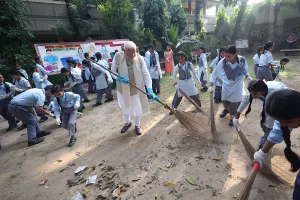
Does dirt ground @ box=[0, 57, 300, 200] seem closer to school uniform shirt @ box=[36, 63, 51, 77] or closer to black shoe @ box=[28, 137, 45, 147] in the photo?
black shoe @ box=[28, 137, 45, 147]

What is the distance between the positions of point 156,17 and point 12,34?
28.4 ft

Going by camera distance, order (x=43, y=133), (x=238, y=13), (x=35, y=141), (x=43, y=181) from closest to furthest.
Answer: (x=43, y=181)
(x=35, y=141)
(x=43, y=133)
(x=238, y=13)

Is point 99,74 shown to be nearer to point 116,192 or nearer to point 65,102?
point 65,102

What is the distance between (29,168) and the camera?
3324 mm

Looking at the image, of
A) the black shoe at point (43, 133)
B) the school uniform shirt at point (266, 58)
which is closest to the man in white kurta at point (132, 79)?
the black shoe at point (43, 133)

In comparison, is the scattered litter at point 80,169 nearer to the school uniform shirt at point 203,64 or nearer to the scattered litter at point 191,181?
the scattered litter at point 191,181

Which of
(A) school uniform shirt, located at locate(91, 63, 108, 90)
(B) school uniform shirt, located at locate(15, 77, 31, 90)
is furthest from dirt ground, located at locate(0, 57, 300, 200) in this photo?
(A) school uniform shirt, located at locate(91, 63, 108, 90)

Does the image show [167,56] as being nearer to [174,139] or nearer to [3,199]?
[174,139]

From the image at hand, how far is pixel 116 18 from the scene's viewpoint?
1037cm

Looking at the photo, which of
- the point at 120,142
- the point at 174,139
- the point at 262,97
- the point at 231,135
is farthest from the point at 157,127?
the point at 262,97

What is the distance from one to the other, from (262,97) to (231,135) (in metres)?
1.42

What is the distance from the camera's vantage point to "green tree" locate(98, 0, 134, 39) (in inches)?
396

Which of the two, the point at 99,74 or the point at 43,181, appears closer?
the point at 43,181

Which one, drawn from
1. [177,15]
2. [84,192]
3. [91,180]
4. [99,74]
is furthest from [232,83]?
[177,15]
